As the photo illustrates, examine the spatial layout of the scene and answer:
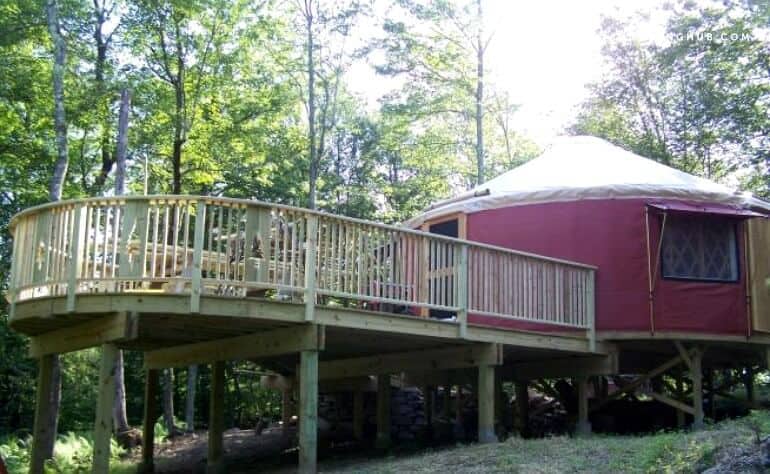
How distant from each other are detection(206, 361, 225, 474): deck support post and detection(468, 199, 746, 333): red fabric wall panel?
12.0ft

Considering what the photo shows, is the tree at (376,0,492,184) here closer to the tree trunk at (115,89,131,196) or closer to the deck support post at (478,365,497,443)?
the tree trunk at (115,89,131,196)

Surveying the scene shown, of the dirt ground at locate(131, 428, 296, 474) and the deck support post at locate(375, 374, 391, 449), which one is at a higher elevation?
the deck support post at locate(375, 374, 391, 449)

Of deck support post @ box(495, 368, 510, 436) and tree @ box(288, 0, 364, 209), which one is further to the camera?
tree @ box(288, 0, 364, 209)

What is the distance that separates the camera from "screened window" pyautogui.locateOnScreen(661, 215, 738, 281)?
11.0m

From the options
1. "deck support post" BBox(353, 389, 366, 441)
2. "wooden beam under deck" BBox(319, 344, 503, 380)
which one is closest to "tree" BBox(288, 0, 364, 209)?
"deck support post" BBox(353, 389, 366, 441)

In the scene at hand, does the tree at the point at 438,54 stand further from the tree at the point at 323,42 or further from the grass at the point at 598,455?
the grass at the point at 598,455

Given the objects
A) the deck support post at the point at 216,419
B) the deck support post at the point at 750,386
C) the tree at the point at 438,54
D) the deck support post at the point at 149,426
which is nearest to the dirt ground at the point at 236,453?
the deck support post at the point at 149,426

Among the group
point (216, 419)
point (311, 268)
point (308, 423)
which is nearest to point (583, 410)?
point (308, 423)

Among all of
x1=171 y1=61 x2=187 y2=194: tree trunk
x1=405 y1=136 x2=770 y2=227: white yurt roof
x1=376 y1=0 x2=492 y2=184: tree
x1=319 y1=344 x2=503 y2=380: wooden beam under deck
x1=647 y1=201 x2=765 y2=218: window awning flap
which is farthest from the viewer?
x1=376 y1=0 x2=492 y2=184: tree

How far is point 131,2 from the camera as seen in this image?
16.7 meters

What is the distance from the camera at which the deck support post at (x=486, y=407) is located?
9414mm

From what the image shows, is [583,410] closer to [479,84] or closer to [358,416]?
[358,416]

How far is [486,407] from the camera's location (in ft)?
31.3

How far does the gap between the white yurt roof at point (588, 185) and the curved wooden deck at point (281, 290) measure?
3.98 feet
